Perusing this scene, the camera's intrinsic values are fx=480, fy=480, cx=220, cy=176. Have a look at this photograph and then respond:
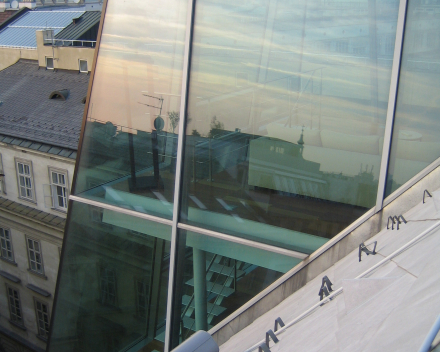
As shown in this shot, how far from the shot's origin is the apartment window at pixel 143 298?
4824mm

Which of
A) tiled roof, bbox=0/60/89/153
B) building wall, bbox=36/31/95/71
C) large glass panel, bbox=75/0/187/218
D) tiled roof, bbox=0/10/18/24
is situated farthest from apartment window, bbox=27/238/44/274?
tiled roof, bbox=0/10/18/24

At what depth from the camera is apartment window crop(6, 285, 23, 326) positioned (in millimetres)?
22781

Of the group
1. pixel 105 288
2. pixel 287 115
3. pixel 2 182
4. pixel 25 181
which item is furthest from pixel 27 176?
pixel 287 115

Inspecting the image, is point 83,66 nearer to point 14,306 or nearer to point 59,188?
point 59,188

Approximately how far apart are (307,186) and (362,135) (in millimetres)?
604

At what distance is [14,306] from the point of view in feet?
75.5

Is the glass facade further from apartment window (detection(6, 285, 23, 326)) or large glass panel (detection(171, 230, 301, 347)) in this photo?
apartment window (detection(6, 285, 23, 326))

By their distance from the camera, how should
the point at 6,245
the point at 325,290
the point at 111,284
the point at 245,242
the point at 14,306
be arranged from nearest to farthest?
the point at 325,290, the point at 245,242, the point at 111,284, the point at 6,245, the point at 14,306

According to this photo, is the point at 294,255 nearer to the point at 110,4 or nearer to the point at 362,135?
the point at 362,135

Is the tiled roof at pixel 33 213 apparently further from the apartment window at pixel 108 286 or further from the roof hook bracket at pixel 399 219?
the roof hook bracket at pixel 399 219

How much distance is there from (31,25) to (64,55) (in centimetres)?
908

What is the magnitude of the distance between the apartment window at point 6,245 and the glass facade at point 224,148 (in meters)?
18.8

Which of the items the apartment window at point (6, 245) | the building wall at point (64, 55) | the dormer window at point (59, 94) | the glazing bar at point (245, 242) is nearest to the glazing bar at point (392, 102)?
the glazing bar at point (245, 242)

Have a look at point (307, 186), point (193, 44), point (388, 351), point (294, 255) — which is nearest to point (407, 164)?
point (307, 186)
